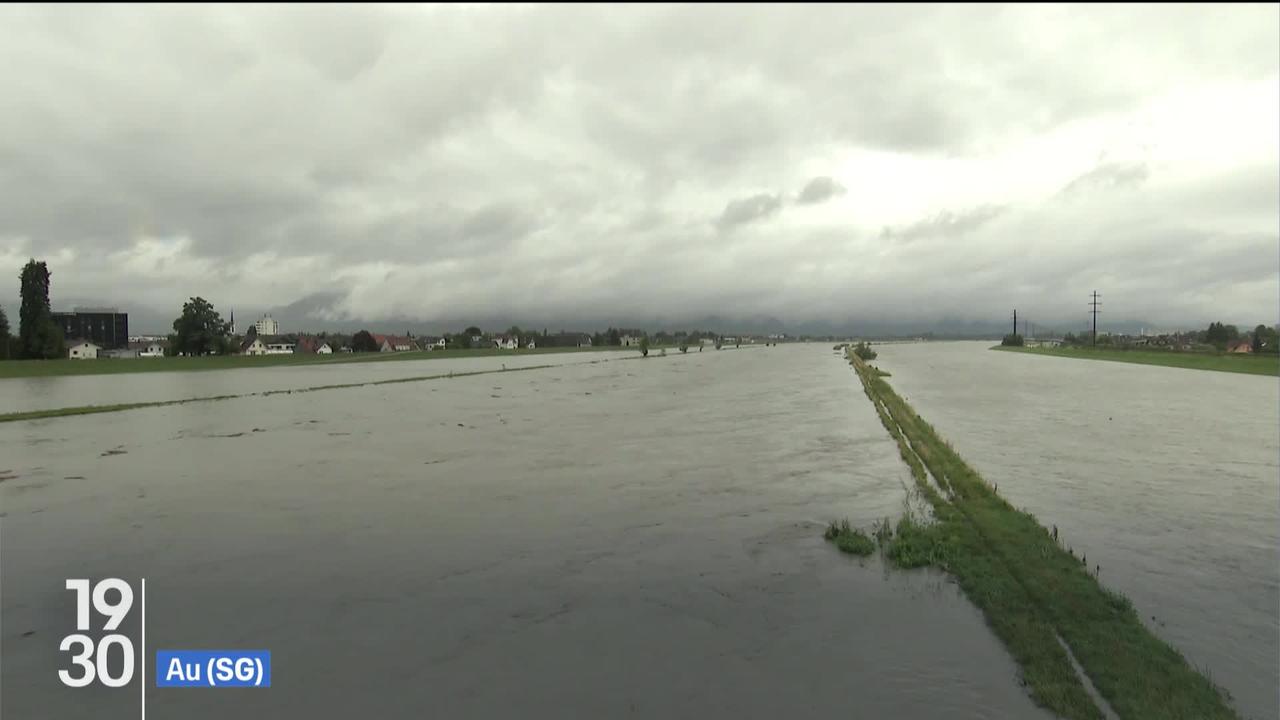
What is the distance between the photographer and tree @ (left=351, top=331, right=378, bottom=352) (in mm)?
148238

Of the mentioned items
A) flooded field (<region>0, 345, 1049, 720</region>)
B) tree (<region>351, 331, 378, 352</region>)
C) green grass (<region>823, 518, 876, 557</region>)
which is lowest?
flooded field (<region>0, 345, 1049, 720</region>)

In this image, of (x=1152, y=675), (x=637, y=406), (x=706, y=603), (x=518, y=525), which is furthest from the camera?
(x=637, y=406)

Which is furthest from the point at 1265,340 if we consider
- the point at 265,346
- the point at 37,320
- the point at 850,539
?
the point at 265,346

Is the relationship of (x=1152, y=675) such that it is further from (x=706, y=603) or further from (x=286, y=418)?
(x=286, y=418)

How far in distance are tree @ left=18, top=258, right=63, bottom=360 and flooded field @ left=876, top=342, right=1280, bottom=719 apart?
11202 cm

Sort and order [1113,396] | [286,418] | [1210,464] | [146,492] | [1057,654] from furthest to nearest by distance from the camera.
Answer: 1. [1113,396]
2. [286,418]
3. [1210,464]
4. [146,492]
5. [1057,654]

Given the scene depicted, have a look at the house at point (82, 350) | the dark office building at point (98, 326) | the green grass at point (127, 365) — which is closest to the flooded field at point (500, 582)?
the green grass at point (127, 365)

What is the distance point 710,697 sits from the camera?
7.04 m

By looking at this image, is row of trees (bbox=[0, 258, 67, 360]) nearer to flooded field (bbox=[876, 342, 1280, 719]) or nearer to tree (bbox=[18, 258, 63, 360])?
tree (bbox=[18, 258, 63, 360])

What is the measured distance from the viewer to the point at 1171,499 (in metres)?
14.9

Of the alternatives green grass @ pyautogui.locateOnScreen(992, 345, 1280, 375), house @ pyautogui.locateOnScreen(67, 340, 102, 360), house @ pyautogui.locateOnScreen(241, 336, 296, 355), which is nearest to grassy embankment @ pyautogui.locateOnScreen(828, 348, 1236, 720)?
green grass @ pyautogui.locateOnScreen(992, 345, 1280, 375)

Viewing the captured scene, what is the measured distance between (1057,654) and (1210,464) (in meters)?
17.5

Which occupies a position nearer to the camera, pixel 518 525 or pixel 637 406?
pixel 518 525

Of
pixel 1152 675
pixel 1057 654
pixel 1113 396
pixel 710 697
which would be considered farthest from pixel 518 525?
pixel 1113 396
